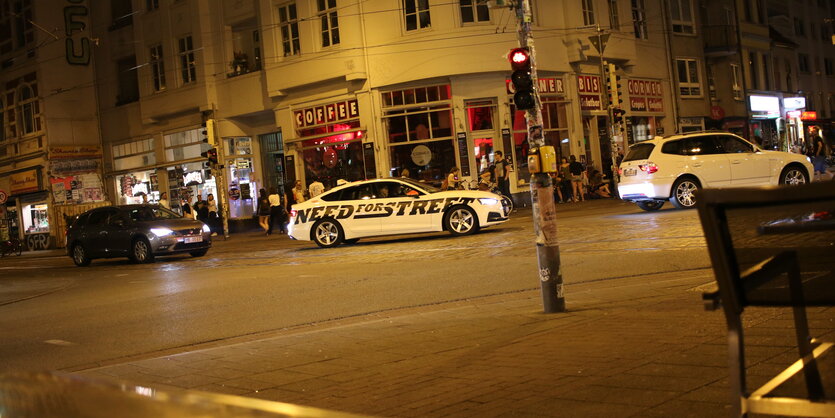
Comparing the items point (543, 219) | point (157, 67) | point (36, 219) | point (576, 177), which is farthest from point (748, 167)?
point (36, 219)

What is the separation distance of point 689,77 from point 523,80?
112 feet

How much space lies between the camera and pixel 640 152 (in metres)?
20.8

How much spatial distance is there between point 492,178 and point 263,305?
18.8 m

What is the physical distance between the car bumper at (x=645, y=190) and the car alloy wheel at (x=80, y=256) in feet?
49.3

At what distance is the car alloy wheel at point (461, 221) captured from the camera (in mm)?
19938

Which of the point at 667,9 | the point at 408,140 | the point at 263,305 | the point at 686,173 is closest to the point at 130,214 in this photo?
the point at 408,140

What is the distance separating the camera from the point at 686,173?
65.8 ft

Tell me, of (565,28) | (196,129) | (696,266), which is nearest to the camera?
(696,266)

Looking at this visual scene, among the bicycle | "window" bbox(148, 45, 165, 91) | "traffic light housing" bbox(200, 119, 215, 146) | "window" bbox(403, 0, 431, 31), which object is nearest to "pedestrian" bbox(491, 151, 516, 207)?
"window" bbox(403, 0, 431, 31)

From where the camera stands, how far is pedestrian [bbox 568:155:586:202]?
30453 mm

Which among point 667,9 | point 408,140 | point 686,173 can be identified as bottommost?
point 686,173

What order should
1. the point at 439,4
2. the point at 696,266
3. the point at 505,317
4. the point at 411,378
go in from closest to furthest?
the point at 411,378
the point at 505,317
the point at 696,266
the point at 439,4

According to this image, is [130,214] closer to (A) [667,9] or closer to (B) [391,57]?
(B) [391,57]

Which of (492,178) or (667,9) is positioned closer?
(492,178)
